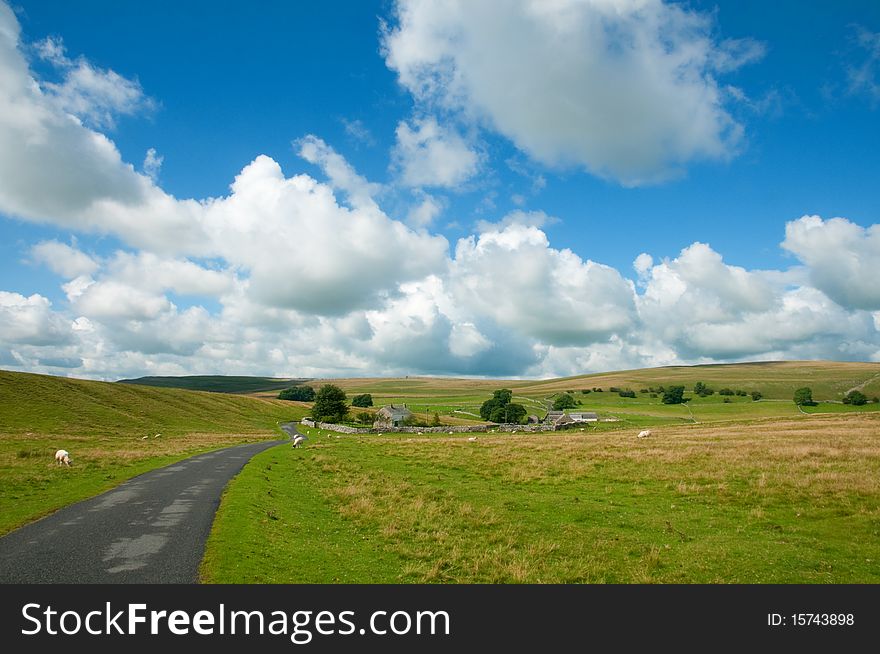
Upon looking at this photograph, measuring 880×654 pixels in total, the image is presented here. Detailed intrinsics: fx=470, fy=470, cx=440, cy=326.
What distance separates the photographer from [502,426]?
10006cm

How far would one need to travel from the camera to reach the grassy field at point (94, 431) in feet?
80.5

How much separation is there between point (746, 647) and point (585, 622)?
10.9 feet

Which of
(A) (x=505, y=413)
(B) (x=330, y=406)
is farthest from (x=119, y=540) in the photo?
(A) (x=505, y=413)

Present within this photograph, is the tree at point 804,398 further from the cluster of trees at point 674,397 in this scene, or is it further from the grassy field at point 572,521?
the grassy field at point 572,521

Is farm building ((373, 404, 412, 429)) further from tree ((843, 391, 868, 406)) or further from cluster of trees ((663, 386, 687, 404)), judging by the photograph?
tree ((843, 391, 868, 406))

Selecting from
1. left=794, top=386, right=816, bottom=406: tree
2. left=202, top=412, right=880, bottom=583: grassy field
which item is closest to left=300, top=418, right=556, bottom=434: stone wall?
left=202, top=412, right=880, bottom=583: grassy field

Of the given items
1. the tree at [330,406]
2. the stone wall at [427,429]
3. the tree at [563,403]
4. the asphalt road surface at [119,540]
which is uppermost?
the asphalt road surface at [119,540]

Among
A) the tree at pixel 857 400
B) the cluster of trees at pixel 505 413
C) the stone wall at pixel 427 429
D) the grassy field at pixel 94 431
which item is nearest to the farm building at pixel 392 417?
the stone wall at pixel 427 429

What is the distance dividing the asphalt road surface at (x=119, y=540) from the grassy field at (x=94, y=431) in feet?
5.36

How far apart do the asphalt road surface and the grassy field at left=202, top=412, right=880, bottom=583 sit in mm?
884

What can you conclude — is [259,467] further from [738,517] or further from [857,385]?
[857,385]

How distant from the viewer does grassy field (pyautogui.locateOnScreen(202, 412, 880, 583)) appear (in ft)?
44.6

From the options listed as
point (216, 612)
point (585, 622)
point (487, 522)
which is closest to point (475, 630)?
point (585, 622)

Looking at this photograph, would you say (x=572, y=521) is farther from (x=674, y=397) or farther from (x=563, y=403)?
(x=674, y=397)
